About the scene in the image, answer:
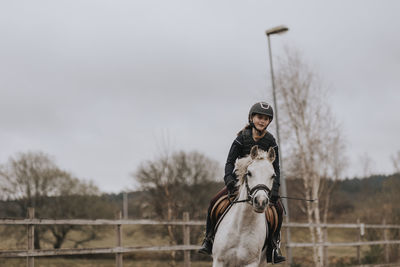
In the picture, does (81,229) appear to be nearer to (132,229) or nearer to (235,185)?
(132,229)

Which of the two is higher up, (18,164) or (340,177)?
(18,164)

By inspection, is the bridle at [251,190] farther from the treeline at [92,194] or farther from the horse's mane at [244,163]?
the treeline at [92,194]

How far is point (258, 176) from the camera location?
5.21 meters

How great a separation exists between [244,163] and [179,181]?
22.8m

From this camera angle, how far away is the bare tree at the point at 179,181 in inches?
870

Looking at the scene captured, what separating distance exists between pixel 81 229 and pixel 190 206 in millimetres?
6310

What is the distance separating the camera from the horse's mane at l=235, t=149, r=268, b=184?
18.0ft

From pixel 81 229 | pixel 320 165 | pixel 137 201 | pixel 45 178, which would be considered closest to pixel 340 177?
pixel 320 165

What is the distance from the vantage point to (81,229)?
88.8 ft

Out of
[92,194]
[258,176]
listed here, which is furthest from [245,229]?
[92,194]

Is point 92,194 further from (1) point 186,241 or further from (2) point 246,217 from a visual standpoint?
(2) point 246,217

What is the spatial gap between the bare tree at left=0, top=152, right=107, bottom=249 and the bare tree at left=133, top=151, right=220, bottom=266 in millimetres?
4878

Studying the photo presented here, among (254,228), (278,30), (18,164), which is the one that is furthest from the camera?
(18,164)

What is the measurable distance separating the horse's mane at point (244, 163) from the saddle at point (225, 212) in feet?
1.48
